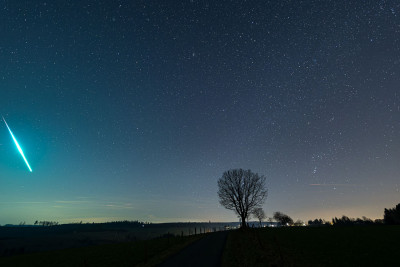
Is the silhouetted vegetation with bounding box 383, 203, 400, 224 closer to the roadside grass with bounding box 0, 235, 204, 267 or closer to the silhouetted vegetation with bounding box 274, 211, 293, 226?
the silhouetted vegetation with bounding box 274, 211, 293, 226

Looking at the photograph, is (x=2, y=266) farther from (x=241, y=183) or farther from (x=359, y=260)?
(x=241, y=183)

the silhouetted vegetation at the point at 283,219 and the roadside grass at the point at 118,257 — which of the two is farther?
the silhouetted vegetation at the point at 283,219

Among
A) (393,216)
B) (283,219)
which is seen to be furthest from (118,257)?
(283,219)

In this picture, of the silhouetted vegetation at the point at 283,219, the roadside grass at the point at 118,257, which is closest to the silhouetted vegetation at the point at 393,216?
the silhouetted vegetation at the point at 283,219

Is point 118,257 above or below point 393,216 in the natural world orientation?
below

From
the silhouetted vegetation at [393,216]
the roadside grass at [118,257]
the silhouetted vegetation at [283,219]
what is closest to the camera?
the roadside grass at [118,257]

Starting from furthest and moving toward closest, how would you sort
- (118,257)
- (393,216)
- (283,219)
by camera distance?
(283,219), (393,216), (118,257)

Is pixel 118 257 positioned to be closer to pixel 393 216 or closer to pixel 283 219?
pixel 393 216

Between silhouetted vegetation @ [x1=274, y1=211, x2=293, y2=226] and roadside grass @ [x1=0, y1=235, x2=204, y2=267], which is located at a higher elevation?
silhouetted vegetation @ [x1=274, y1=211, x2=293, y2=226]

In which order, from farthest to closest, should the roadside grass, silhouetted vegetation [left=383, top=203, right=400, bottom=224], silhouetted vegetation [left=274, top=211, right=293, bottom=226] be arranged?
silhouetted vegetation [left=274, top=211, right=293, bottom=226], silhouetted vegetation [left=383, top=203, right=400, bottom=224], the roadside grass

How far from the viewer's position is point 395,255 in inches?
659

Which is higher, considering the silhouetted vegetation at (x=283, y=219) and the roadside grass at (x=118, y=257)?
the silhouetted vegetation at (x=283, y=219)

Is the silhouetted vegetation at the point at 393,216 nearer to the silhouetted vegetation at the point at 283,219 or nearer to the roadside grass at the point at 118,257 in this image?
the silhouetted vegetation at the point at 283,219

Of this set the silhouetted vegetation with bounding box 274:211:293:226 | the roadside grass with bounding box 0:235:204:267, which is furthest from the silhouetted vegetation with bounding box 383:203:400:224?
the roadside grass with bounding box 0:235:204:267
